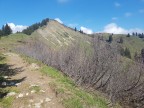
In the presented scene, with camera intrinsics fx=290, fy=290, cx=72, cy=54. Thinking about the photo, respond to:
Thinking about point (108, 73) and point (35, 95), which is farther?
point (108, 73)

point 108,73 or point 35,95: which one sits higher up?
point 108,73

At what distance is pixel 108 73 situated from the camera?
2720 cm

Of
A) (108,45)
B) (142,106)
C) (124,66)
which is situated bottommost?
(142,106)

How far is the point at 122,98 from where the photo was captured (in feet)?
82.6

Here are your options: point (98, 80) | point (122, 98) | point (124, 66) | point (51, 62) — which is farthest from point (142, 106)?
point (51, 62)

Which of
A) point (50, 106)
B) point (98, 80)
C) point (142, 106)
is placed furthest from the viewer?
point (98, 80)

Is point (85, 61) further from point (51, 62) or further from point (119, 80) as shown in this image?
point (51, 62)

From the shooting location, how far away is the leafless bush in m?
23.8

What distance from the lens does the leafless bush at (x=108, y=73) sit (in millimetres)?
23812

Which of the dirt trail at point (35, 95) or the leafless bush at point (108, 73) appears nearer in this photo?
the dirt trail at point (35, 95)

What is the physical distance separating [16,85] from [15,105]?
442 centimetres

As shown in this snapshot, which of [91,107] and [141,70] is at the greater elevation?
[141,70]

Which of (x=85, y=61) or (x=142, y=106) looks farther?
(x=85, y=61)

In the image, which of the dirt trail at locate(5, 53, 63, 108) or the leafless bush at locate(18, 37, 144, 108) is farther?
the leafless bush at locate(18, 37, 144, 108)
